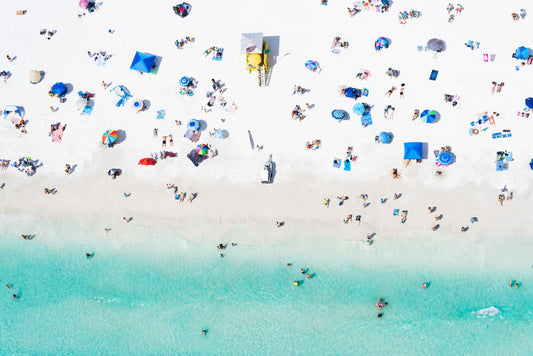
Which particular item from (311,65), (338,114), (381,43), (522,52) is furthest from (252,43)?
(522,52)

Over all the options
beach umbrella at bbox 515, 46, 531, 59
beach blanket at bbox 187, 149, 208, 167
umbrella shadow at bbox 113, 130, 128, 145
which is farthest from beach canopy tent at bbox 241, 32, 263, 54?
beach umbrella at bbox 515, 46, 531, 59

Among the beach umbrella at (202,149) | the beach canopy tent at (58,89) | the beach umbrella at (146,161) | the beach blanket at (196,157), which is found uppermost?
the beach canopy tent at (58,89)

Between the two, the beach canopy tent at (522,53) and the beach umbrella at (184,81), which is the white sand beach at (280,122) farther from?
the beach umbrella at (184,81)

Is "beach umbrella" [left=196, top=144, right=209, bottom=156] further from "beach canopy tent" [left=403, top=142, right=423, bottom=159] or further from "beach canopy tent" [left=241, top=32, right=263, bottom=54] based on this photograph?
"beach canopy tent" [left=403, top=142, right=423, bottom=159]

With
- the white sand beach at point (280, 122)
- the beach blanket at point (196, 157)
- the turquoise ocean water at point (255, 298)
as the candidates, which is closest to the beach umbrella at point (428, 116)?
the white sand beach at point (280, 122)

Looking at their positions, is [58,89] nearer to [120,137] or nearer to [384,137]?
[120,137]
